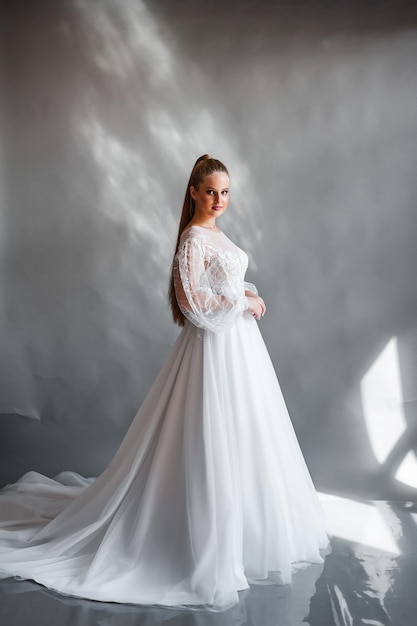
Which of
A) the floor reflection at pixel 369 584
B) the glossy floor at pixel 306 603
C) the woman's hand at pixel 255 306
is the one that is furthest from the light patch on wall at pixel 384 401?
the woman's hand at pixel 255 306

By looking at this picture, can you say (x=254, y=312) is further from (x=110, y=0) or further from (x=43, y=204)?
(x=110, y=0)

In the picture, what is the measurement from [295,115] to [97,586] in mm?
2971

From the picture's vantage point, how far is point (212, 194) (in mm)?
2773

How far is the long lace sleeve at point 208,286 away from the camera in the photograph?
8.52 feet

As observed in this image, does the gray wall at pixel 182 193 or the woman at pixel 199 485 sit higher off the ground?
the gray wall at pixel 182 193

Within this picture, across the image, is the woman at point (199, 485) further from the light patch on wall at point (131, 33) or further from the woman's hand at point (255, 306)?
A: the light patch on wall at point (131, 33)

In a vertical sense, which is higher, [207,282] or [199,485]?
[207,282]

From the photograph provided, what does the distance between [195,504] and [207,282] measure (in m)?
0.85

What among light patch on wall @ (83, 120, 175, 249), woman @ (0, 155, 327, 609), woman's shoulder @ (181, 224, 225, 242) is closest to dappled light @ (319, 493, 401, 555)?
woman @ (0, 155, 327, 609)

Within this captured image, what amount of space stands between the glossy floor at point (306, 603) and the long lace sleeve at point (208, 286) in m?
1.02

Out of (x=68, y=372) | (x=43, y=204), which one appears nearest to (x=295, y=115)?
(x=43, y=204)

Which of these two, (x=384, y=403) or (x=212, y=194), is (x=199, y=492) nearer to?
(x=212, y=194)

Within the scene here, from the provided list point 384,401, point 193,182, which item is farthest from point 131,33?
point 384,401

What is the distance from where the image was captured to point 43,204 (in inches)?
166
